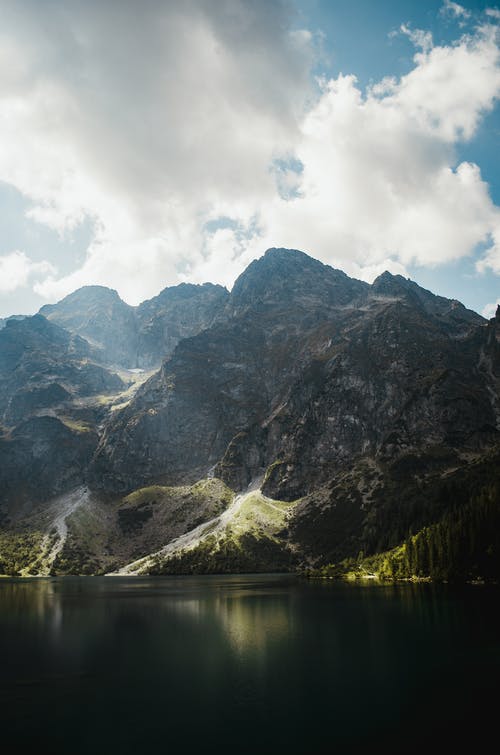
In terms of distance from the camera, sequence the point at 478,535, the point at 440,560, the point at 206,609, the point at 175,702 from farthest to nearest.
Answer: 1. the point at 440,560
2. the point at 478,535
3. the point at 206,609
4. the point at 175,702

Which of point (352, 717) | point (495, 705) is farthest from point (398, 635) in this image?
point (352, 717)

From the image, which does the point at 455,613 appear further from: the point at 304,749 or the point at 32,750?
the point at 32,750

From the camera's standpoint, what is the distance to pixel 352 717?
3838 cm

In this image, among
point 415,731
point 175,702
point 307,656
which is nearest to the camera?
point 415,731

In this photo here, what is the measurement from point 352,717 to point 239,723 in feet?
29.0

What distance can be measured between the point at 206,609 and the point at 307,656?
5326 centimetres

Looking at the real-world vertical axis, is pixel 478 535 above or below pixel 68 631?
above

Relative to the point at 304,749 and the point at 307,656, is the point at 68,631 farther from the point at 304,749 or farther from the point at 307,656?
the point at 304,749

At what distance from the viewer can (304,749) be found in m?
32.8

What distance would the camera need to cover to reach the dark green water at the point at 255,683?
3500cm

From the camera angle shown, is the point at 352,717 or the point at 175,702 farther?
the point at 175,702

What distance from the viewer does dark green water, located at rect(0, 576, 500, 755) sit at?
35.0 m

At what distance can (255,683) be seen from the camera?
47.7 metres

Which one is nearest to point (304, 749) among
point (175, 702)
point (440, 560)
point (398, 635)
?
point (175, 702)
